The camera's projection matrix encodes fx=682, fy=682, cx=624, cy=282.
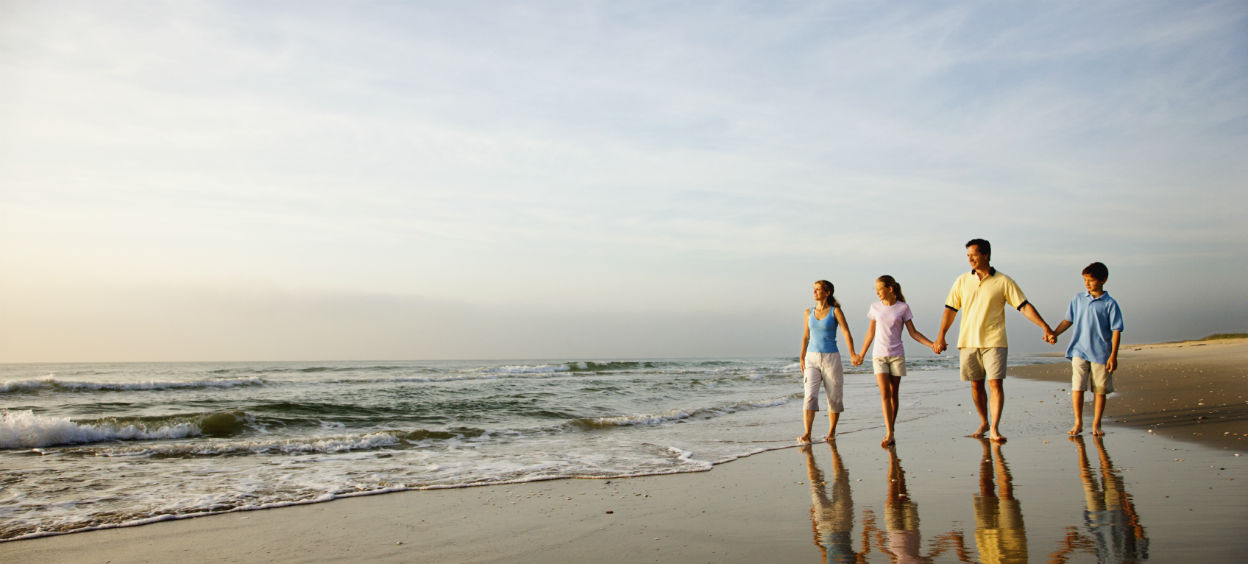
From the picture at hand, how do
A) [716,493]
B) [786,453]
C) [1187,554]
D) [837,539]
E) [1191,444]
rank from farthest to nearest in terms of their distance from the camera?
[786,453] → [1191,444] → [716,493] → [837,539] → [1187,554]

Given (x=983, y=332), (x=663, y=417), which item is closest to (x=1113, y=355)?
(x=983, y=332)

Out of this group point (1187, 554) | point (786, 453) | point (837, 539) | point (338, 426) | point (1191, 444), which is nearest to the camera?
point (1187, 554)

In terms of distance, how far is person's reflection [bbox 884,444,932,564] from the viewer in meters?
3.22

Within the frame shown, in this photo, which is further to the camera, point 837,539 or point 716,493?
point 716,493

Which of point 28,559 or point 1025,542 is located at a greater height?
point 1025,542

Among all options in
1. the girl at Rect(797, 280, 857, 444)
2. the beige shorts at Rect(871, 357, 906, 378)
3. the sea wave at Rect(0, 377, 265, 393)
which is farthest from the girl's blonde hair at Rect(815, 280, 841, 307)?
the sea wave at Rect(0, 377, 265, 393)

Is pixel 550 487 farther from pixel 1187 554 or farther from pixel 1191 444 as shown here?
pixel 1191 444

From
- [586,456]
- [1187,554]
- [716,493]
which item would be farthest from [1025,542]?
[586,456]

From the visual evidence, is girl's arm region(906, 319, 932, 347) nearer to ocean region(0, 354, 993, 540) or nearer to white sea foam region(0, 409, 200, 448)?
ocean region(0, 354, 993, 540)

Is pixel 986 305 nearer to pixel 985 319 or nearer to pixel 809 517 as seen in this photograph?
pixel 985 319

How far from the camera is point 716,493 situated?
5156mm

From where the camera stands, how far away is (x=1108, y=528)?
3.49 m

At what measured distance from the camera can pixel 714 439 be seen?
880 cm

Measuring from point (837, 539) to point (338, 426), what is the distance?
9836mm
